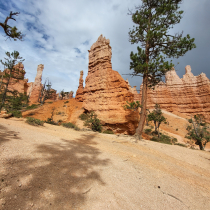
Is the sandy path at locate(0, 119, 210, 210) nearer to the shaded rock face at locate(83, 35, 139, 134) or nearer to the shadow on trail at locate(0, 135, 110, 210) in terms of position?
the shadow on trail at locate(0, 135, 110, 210)

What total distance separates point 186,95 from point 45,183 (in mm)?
51295

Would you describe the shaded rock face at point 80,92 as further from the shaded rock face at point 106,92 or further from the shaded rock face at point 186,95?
the shaded rock face at point 186,95

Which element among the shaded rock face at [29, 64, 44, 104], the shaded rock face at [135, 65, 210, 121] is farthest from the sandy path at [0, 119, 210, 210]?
the shaded rock face at [29, 64, 44, 104]

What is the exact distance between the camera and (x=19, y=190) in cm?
137

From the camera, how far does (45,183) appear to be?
5.36 ft

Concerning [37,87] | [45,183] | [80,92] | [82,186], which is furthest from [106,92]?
[37,87]

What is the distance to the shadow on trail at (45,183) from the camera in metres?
1.29

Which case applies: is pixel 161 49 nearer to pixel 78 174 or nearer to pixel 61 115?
pixel 78 174

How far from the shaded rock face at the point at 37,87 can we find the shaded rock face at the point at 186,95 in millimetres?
45433

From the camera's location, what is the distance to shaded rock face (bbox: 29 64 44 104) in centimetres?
Answer: 4275

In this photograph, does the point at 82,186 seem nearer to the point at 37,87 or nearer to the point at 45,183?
the point at 45,183

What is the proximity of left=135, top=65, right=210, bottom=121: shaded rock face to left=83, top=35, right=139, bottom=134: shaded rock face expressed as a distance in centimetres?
3056

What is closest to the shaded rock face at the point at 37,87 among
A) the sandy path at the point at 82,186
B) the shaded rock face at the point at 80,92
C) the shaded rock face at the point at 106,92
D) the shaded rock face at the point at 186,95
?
the shaded rock face at the point at 80,92

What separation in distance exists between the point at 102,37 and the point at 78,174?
20.4m
